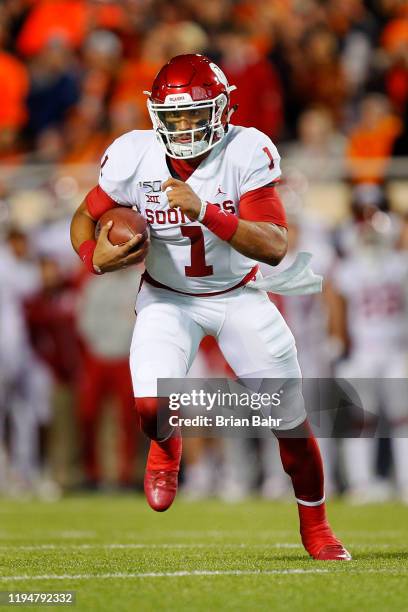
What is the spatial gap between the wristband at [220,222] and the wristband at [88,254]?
18.1 inches

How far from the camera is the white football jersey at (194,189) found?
4.70 m

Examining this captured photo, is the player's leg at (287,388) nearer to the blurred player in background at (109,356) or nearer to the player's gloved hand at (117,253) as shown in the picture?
the player's gloved hand at (117,253)

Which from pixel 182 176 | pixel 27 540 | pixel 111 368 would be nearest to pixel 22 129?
pixel 111 368

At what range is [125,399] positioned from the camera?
9.35 metres

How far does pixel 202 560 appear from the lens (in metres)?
4.79

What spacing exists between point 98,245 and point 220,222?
1.57ft

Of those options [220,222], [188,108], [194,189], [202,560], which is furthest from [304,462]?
[188,108]

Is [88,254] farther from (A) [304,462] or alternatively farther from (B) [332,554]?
(B) [332,554]

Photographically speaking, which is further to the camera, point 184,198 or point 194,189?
point 194,189

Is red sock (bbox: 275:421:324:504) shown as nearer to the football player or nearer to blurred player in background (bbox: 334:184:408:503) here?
the football player

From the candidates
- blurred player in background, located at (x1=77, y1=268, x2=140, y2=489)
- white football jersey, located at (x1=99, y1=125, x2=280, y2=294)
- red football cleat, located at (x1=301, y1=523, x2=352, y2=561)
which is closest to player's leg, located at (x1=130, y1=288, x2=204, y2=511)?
white football jersey, located at (x1=99, y1=125, x2=280, y2=294)

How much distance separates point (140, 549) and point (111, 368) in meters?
4.00

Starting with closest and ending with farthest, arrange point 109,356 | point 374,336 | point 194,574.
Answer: point 194,574 → point 374,336 → point 109,356

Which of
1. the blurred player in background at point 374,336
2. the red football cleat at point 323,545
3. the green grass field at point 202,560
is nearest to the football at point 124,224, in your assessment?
the green grass field at point 202,560
